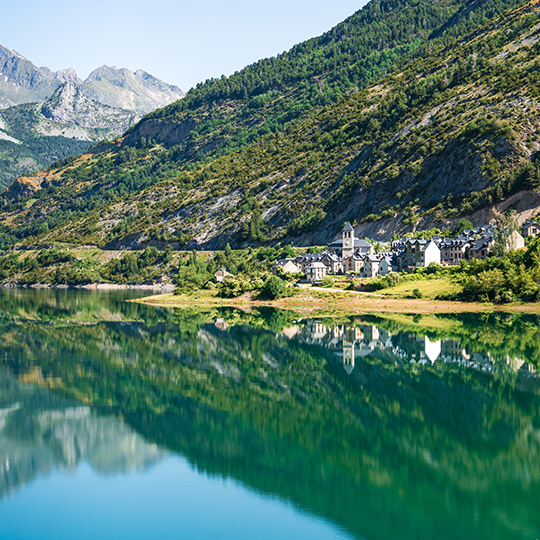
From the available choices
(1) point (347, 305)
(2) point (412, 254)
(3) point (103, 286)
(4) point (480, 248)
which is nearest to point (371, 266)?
(2) point (412, 254)

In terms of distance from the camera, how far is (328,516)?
2538cm

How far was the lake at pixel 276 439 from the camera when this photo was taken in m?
25.4

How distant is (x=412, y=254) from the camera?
11725 cm

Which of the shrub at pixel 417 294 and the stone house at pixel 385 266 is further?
the stone house at pixel 385 266

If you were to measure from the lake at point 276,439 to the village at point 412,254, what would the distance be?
47.8 metres

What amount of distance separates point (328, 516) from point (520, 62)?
18449 cm

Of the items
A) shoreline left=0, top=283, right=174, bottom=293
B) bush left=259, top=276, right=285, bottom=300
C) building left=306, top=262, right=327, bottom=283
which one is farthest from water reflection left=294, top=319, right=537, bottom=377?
shoreline left=0, top=283, right=174, bottom=293

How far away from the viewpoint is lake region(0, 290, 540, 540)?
83.4 feet

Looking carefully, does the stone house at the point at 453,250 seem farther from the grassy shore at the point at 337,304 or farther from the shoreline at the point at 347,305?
the shoreline at the point at 347,305

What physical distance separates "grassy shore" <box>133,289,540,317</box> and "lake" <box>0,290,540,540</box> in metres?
23.5

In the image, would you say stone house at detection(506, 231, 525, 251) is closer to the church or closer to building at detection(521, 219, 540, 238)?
building at detection(521, 219, 540, 238)

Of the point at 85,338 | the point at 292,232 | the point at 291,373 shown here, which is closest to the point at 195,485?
the point at 291,373

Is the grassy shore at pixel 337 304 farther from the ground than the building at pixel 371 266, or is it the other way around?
the building at pixel 371 266

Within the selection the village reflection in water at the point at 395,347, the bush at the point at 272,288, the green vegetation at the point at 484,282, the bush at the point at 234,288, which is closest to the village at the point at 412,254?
the green vegetation at the point at 484,282
